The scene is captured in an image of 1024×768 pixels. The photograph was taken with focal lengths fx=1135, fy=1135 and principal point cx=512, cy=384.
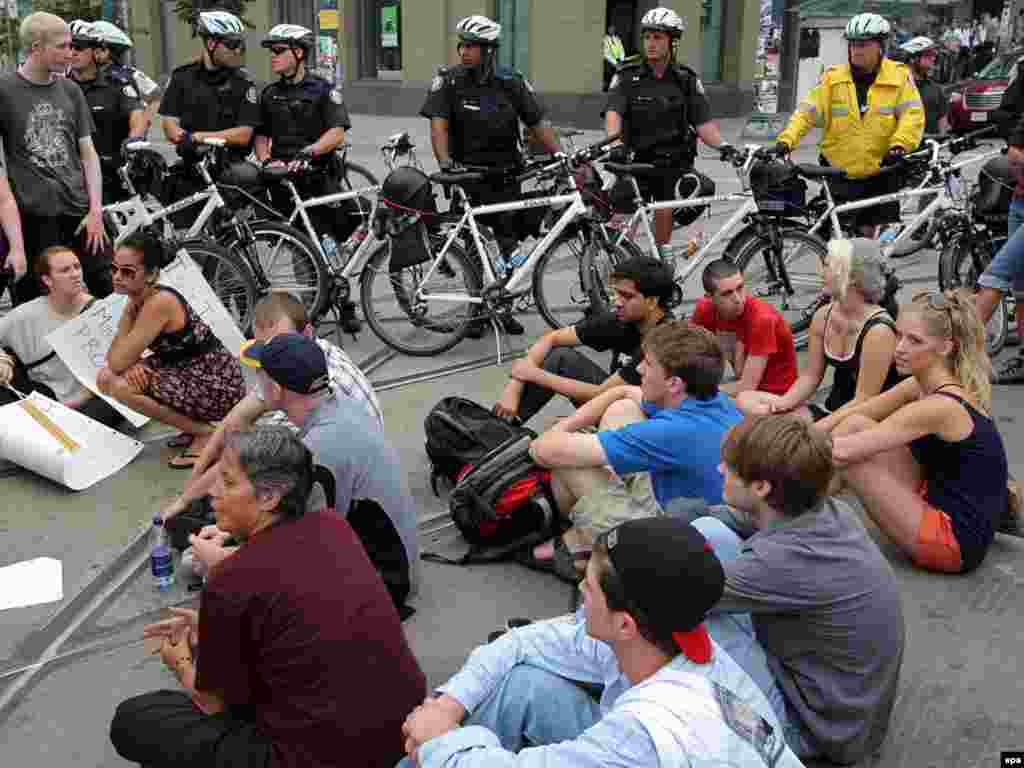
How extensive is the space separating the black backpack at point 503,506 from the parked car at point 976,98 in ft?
56.4

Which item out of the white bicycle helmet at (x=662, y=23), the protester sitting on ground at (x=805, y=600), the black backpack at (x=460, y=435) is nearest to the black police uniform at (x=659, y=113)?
the white bicycle helmet at (x=662, y=23)

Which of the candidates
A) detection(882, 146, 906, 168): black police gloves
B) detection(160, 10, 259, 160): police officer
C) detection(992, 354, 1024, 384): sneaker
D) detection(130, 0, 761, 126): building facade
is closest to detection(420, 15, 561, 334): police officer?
detection(160, 10, 259, 160): police officer

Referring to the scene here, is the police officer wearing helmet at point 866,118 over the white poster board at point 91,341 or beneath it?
over

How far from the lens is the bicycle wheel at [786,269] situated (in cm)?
708

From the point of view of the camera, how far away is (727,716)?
2172mm

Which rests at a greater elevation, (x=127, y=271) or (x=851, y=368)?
(x=127, y=271)

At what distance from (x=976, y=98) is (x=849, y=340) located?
1675 cm

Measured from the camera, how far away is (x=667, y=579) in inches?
87.7

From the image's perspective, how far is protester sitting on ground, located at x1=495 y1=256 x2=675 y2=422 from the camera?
16.3 feet

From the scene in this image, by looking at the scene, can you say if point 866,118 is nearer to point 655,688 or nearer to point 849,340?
point 849,340

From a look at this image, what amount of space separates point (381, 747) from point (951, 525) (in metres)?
2.35

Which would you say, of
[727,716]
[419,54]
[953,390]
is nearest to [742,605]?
[727,716]

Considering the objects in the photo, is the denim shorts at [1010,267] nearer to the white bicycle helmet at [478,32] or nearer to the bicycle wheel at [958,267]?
the bicycle wheel at [958,267]

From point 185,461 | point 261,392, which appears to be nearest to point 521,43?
point 185,461
